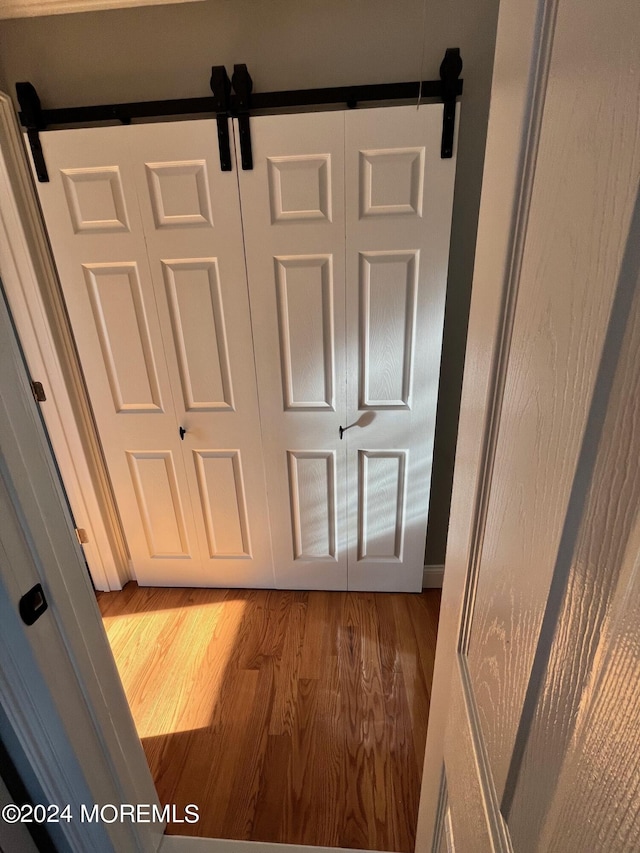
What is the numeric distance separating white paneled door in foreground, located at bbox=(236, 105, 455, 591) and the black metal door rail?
0.06 meters

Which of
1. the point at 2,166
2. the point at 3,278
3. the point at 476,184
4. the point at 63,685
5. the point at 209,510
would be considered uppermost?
the point at 2,166

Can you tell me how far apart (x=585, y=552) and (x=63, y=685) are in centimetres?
90

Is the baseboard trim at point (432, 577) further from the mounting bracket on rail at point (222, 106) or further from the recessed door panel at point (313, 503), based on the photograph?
the mounting bracket on rail at point (222, 106)

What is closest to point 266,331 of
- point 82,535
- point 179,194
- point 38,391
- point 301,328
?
point 301,328

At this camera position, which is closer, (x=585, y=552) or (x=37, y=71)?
(x=585, y=552)

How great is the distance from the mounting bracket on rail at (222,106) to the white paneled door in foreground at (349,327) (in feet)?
0.26

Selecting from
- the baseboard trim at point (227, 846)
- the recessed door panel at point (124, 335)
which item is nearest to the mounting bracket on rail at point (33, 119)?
the recessed door panel at point (124, 335)

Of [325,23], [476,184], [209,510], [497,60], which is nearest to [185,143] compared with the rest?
[325,23]

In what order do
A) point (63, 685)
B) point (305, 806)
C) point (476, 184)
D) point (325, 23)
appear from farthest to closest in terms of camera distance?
1. point (476, 184)
2. point (325, 23)
3. point (305, 806)
4. point (63, 685)

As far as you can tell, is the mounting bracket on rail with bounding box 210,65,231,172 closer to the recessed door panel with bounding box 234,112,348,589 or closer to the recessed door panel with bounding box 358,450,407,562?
the recessed door panel with bounding box 234,112,348,589

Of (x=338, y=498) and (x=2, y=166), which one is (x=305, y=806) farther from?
(x=2, y=166)

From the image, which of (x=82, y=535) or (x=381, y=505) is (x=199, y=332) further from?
(x=82, y=535)

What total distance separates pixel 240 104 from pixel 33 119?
0.72 meters

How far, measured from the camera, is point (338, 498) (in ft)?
6.09
